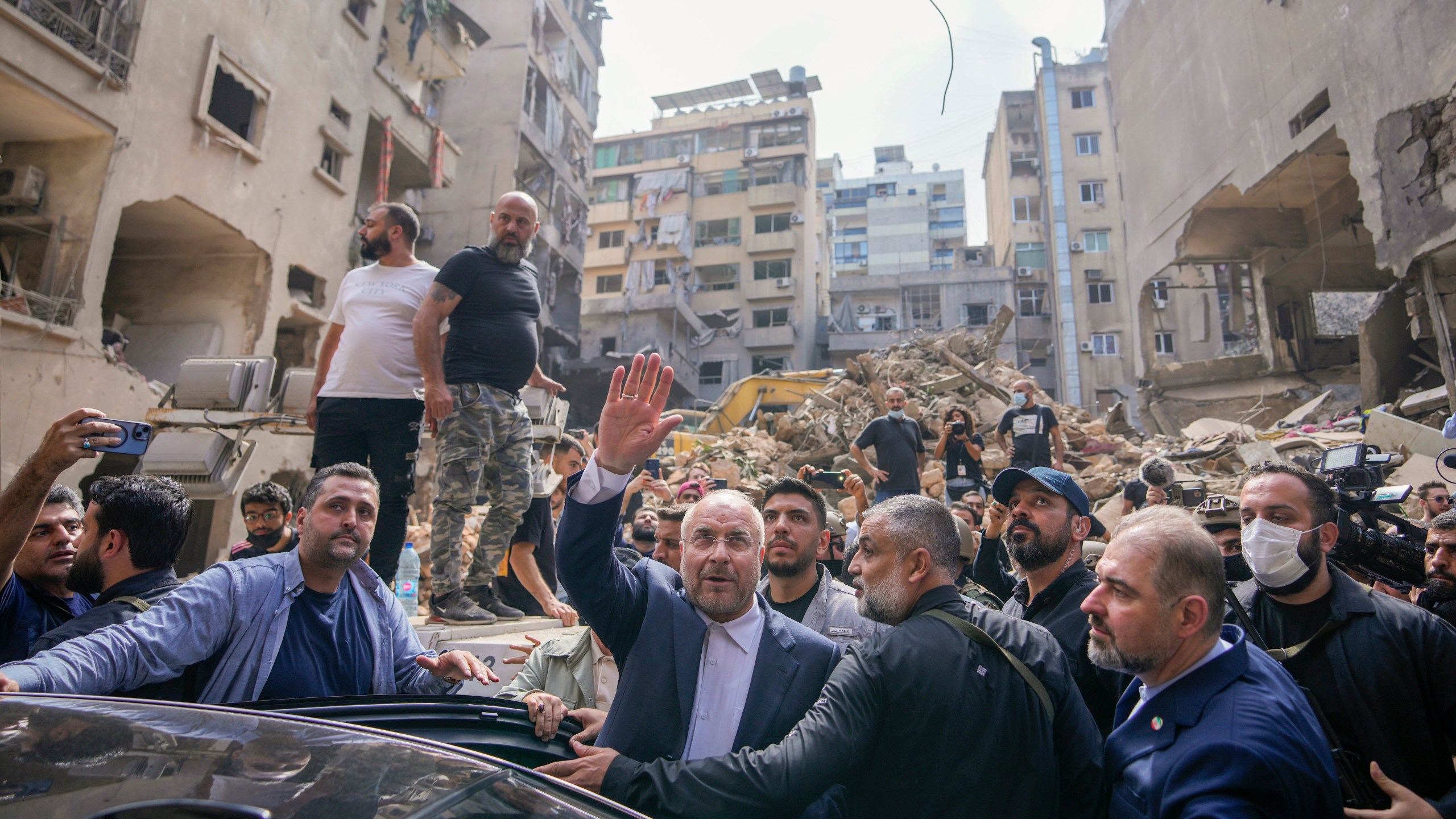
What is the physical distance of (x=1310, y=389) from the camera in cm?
1653

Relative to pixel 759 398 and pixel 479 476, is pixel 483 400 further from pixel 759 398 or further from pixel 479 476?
pixel 759 398

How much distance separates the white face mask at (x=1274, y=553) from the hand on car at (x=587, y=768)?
2.47 meters

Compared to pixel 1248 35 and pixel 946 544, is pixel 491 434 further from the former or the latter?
pixel 1248 35

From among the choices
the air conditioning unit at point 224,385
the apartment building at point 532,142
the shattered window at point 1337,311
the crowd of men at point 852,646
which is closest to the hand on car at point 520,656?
the crowd of men at point 852,646

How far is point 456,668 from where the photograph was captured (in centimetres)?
255

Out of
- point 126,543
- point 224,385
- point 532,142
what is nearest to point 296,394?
point 224,385

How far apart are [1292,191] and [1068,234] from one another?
21.6 m

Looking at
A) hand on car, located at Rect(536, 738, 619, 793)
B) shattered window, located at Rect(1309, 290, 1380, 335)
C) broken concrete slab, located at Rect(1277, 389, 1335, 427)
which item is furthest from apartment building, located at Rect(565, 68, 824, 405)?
hand on car, located at Rect(536, 738, 619, 793)

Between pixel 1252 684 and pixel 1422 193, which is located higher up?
pixel 1422 193

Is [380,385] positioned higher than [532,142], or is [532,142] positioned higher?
[532,142]

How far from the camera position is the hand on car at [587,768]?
1.93 m

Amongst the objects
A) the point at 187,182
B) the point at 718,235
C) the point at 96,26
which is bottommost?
the point at 187,182

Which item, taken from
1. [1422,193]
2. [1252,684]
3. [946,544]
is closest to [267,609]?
[946,544]

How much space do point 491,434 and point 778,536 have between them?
182 cm
